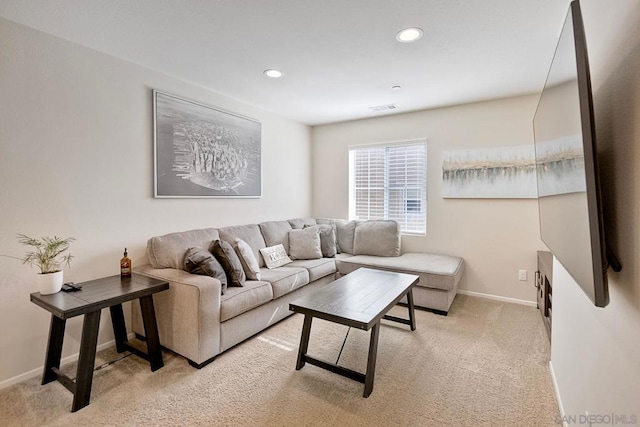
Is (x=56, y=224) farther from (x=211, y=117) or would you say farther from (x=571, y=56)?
(x=571, y=56)

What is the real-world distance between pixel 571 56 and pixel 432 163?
3.11 meters

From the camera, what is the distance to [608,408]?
40.3 inches

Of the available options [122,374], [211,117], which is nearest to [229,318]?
[122,374]

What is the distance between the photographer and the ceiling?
1.88 meters

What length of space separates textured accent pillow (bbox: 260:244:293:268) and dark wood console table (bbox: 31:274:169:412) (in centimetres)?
131

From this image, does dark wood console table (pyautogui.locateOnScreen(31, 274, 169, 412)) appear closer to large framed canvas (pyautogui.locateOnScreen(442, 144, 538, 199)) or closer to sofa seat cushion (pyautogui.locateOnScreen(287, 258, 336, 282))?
sofa seat cushion (pyautogui.locateOnScreen(287, 258, 336, 282))

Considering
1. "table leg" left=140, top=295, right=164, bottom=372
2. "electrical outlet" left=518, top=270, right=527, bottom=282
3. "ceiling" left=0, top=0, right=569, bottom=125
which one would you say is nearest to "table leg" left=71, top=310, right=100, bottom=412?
"table leg" left=140, top=295, right=164, bottom=372

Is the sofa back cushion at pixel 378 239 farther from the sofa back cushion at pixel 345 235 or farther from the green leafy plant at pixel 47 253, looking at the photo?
the green leafy plant at pixel 47 253

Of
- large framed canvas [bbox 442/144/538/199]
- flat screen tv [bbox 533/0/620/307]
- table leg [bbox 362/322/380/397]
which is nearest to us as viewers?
flat screen tv [bbox 533/0/620/307]

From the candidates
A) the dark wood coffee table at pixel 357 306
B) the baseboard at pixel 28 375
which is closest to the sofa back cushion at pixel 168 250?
the baseboard at pixel 28 375

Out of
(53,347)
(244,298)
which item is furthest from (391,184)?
(53,347)

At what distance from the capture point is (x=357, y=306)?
213 cm

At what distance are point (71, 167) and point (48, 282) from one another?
0.89 meters

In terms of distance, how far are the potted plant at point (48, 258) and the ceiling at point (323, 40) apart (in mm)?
1505
